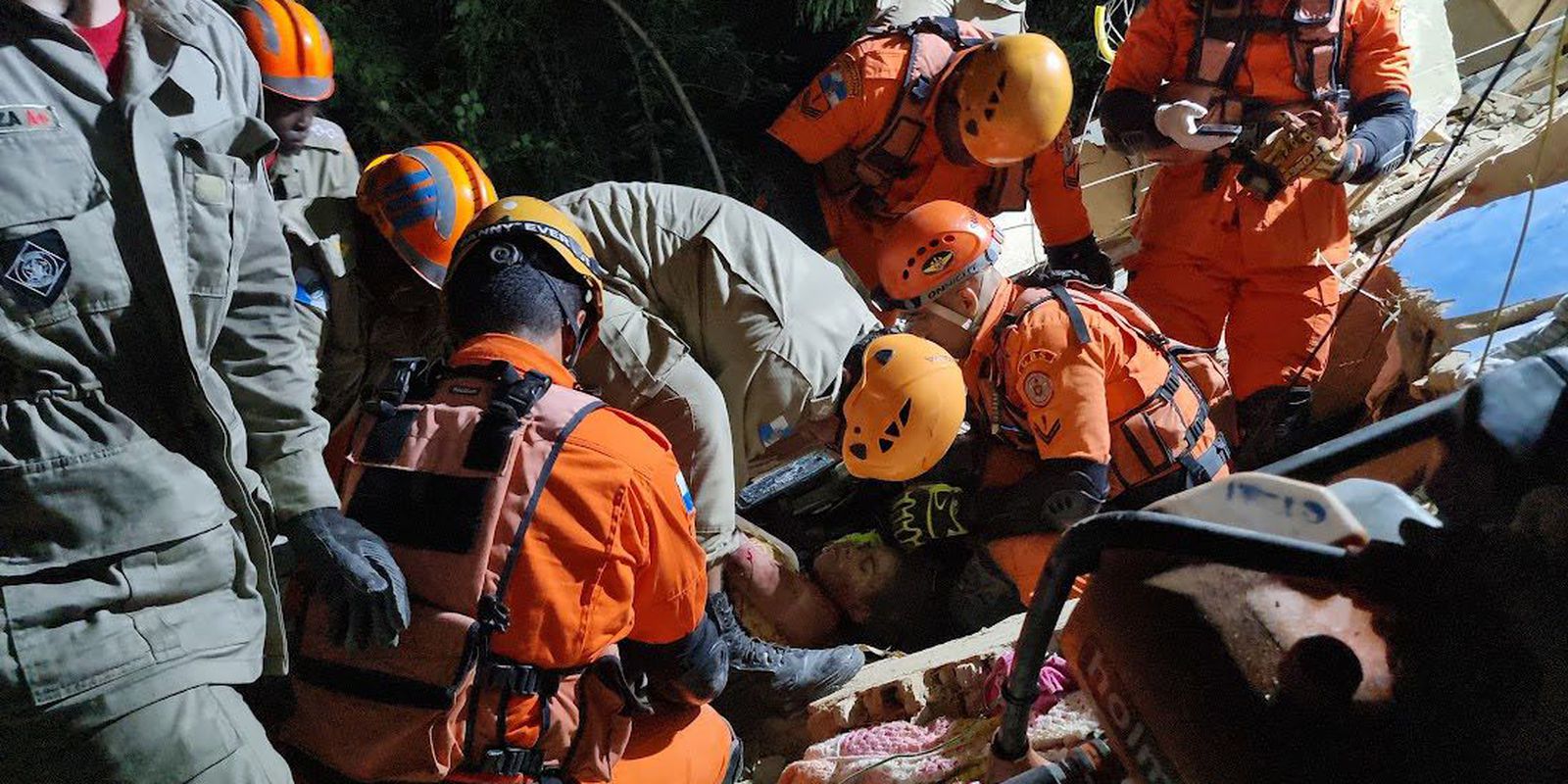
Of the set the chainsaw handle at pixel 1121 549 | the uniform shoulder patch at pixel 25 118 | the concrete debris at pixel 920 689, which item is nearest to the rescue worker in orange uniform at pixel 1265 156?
the concrete debris at pixel 920 689

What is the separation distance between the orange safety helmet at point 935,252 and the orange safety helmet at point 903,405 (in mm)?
214

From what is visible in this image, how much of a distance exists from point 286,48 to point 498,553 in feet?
7.57

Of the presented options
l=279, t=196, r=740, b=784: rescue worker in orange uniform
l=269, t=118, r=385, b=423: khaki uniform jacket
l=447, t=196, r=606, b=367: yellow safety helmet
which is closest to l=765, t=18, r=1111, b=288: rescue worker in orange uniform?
l=269, t=118, r=385, b=423: khaki uniform jacket

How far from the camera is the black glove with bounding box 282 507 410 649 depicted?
231 centimetres

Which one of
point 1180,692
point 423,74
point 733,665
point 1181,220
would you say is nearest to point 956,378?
point 733,665

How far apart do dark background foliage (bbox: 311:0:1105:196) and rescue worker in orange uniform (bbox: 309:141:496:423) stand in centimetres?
283

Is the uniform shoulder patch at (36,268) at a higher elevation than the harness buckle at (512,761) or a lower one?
higher

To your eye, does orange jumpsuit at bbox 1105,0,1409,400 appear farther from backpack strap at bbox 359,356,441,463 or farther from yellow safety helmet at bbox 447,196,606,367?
backpack strap at bbox 359,356,441,463

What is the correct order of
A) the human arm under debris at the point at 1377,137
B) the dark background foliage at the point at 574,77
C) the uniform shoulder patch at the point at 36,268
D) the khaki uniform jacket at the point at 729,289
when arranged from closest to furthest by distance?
the uniform shoulder patch at the point at 36,268 → the khaki uniform jacket at the point at 729,289 → the human arm under debris at the point at 1377,137 → the dark background foliage at the point at 574,77

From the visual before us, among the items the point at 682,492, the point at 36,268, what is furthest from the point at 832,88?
the point at 36,268

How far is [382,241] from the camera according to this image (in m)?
3.79

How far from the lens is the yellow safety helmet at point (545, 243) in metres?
2.79

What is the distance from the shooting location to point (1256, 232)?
4555 mm

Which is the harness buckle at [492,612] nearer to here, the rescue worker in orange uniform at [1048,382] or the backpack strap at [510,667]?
the backpack strap at [510,667]
